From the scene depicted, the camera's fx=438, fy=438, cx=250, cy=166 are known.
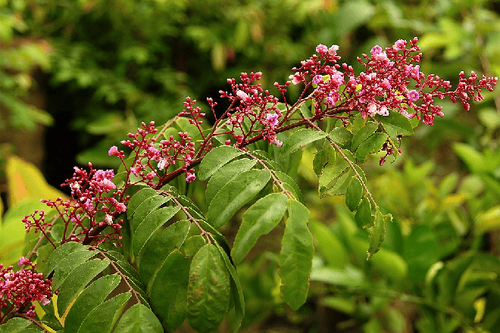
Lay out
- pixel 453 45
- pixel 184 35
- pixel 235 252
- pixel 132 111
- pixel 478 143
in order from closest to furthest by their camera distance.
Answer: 1. pixel 235 252
2. pixel 453 45
3. pixel 478 143
4. pixel 132 111
5. pixel 184 35

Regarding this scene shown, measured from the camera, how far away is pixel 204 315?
488 millimetres

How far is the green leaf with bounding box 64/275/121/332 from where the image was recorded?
519 mm

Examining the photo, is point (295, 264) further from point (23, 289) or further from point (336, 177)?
point (23, 289)

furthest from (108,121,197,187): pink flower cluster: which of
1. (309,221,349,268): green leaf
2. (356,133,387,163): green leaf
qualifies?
(309,221,349,268): green leaf

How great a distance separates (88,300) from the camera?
0.52 metres

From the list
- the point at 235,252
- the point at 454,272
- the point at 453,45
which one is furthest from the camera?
the point at 453,45

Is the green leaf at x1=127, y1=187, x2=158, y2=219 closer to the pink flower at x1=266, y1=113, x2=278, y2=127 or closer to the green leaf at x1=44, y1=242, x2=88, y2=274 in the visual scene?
the green leaf at x1=44, y1=242, x2=88, y2=274

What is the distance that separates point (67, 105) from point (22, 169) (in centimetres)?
137

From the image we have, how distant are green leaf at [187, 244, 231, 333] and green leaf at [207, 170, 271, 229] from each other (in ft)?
0.16

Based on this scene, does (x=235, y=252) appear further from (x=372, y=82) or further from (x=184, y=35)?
(x=184, y=35)

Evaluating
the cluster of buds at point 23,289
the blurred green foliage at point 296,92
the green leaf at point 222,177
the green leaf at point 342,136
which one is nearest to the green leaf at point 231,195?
the green leaf at point 222,177

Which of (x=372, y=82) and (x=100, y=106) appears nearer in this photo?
(x=372, y=82)

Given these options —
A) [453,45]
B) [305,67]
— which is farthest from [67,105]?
[305,67]

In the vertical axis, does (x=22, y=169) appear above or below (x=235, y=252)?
above
